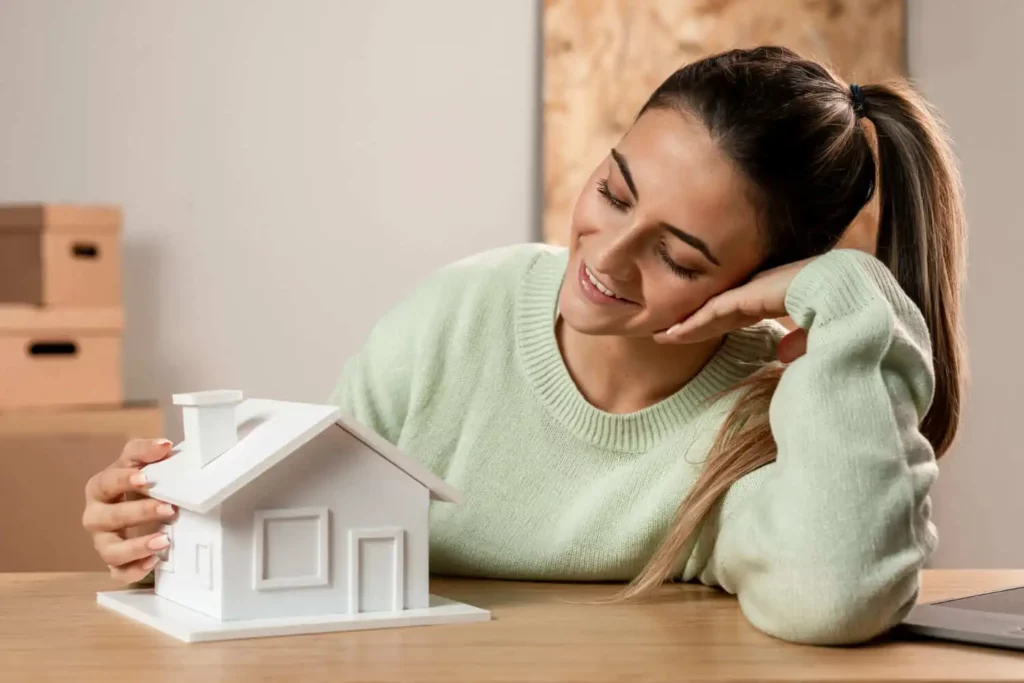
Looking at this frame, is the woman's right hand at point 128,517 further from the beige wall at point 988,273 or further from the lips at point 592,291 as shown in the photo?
the beige wall at point 988,273

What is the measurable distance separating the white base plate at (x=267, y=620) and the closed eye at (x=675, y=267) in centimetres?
41

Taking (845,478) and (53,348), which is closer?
(845,478)

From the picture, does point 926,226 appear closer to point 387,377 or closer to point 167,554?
point 387,377

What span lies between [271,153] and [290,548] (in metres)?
2.12

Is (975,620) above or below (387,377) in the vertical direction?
below

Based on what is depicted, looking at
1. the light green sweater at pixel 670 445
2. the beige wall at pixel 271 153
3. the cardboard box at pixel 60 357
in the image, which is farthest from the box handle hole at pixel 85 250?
the light green sweater at pixel 670 445

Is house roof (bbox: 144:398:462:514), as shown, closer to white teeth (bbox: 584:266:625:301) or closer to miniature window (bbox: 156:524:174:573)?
miniature window (bbox: 156:524:174:573)

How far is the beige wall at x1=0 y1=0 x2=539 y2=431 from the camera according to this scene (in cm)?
294

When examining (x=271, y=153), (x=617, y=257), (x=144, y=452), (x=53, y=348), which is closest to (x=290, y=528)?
(x=144, y=452)

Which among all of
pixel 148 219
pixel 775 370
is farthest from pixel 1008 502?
pixel 148 219

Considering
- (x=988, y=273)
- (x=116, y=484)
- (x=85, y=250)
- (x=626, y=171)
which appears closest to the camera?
(x=116, y=484)

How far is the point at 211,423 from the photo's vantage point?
1097mm

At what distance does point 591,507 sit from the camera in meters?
1.40

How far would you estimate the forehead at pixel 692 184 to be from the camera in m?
1.27
